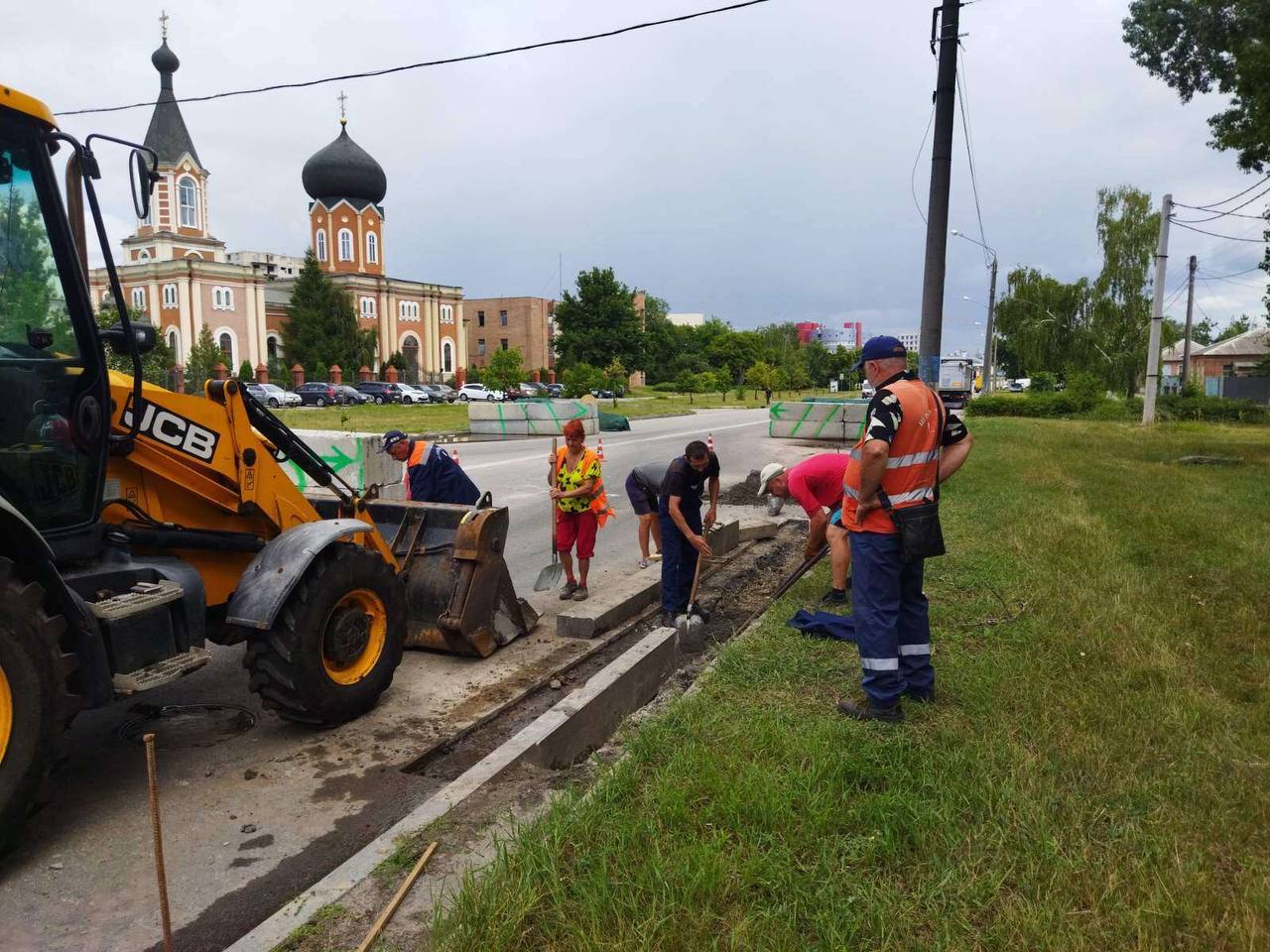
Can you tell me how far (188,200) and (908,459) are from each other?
6377cm

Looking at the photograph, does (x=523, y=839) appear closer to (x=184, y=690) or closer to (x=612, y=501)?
(x=184, y=690)

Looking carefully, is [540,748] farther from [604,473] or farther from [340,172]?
[340,172]

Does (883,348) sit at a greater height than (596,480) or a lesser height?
greater

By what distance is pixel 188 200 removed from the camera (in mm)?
57906

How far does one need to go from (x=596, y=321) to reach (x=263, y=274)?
2316 centimetres

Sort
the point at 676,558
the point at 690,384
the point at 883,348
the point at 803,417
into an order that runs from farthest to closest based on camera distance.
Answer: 1. the point at 690,384
2. the point at 803,417
3. the point at 676,558
4. the point at 883,348

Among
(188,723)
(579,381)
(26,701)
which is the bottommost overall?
(188,723)

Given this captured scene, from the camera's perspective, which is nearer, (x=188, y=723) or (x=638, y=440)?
(x=188, y=723)

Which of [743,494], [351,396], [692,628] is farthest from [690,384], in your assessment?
[692,628]

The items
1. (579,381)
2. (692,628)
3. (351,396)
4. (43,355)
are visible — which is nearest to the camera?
(43,355)

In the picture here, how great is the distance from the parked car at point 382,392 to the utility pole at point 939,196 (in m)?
42.2

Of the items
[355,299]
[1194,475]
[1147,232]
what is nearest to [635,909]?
[1194,475]

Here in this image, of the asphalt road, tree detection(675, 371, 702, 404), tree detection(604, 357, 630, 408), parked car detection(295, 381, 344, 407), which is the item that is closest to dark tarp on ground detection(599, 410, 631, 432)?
the asphalt road

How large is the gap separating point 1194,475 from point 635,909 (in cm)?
1631
